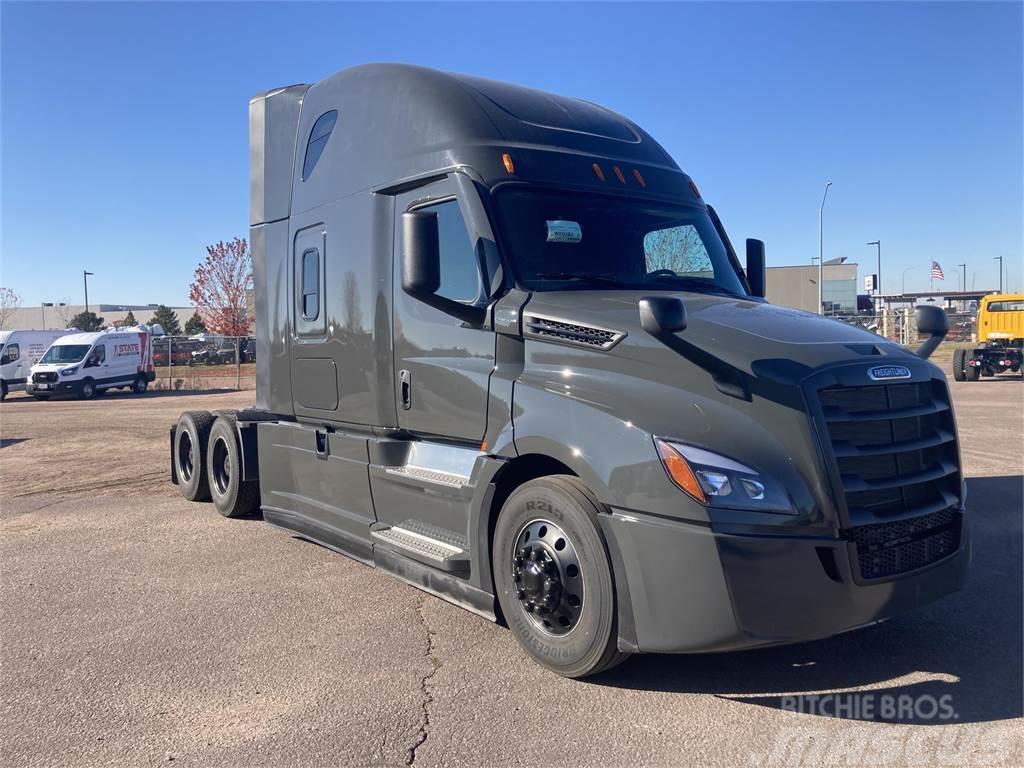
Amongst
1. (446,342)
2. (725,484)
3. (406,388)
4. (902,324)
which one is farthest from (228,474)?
(902,324)

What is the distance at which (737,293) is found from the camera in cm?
545

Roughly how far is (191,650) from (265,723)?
1.15 metres

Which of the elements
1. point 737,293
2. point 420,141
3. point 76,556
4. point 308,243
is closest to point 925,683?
point 737,293

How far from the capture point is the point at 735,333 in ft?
13.5

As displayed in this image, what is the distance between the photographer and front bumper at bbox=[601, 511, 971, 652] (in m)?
3.62

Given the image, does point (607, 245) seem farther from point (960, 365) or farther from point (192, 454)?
point (960, 365)

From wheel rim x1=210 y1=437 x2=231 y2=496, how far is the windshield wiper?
4.75 metres

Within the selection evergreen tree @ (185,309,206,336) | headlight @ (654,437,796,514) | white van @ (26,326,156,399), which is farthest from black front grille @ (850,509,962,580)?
evergreen tree @ (185,309,206,336)

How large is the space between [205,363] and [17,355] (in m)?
13.4

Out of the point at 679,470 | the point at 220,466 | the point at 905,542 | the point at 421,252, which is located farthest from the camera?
the point at 220,466

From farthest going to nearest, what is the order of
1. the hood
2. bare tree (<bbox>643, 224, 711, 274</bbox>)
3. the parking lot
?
bare tree (<bbox>643, 224, 711, 274</bbox>)
the hood
the parking lot

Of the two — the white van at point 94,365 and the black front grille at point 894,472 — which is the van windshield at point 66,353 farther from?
the black front grille at point 894,472

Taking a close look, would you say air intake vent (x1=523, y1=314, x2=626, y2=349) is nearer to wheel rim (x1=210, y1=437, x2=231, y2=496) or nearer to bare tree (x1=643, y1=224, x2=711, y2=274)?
bare tree (x1=643, y1=224, x2=711, y2=274)

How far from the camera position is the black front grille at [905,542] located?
3809 millimetres
